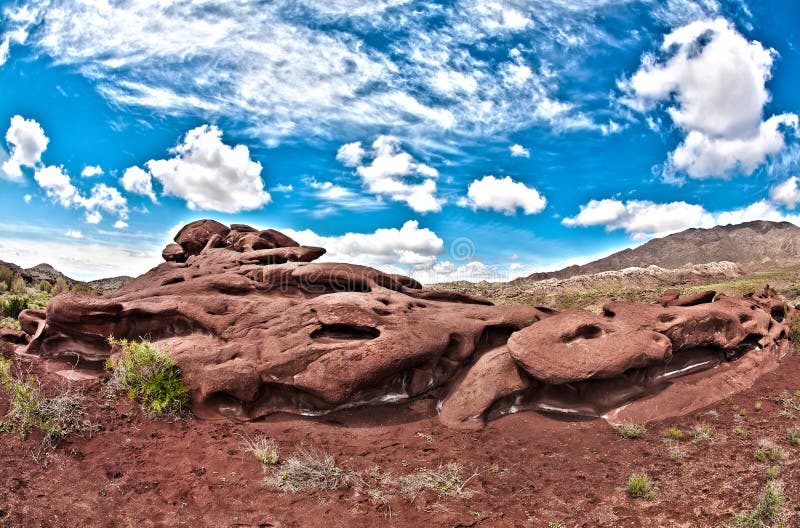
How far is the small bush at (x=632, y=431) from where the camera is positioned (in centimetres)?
1012

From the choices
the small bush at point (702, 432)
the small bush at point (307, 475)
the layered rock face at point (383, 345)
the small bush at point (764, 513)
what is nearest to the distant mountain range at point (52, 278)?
the layered rock face at point (383, 345)

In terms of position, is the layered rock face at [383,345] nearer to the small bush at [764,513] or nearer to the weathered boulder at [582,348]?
the weathered boulder at [582,348]

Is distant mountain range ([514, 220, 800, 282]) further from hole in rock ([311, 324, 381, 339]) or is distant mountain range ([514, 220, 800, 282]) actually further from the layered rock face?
hole in rock ([311, 324, 381, 339])

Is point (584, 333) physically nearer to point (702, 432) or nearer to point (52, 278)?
point (702, 432)

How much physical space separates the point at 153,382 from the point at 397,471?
6.24 metres

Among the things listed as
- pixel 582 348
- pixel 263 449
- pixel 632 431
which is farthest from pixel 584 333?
pixel 263 449

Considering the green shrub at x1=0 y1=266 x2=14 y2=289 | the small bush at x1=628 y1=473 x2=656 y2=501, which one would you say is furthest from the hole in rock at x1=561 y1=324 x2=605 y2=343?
the green shrub at x1=0 y1=266 x2=14 y2=289

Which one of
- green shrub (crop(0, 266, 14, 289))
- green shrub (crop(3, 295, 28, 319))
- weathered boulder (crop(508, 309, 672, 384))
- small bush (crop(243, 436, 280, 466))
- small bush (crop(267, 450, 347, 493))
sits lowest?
small bush (crop(267, 450, 347, 493))

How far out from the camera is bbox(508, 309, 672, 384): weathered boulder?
11031 millimetres

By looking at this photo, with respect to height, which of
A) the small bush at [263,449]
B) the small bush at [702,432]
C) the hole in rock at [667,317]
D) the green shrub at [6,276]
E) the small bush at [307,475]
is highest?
the green shrub at [6,276]

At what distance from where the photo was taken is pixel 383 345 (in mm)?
11094

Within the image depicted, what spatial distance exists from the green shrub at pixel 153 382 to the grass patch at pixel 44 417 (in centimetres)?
112

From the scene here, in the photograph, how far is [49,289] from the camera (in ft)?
177

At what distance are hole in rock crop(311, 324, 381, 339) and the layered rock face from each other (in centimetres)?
3
